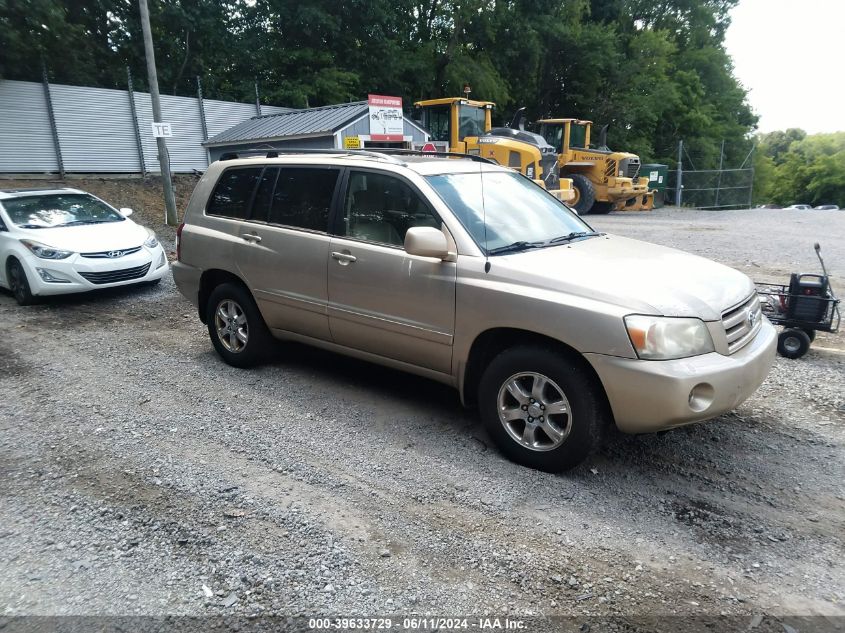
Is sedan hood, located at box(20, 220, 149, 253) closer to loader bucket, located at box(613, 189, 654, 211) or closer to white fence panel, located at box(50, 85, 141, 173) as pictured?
white fence panel, located at box(50, 85, 141, 173)

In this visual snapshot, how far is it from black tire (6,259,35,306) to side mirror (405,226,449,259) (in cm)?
672

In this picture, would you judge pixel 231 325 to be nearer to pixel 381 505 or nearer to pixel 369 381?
pixel 369 381

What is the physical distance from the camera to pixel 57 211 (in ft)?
29.5

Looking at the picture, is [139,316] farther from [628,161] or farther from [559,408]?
[628,161]

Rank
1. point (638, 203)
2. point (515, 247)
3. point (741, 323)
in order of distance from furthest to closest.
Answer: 1. point (638, 203)
2. point (515, 247)
3. point (741, 323)

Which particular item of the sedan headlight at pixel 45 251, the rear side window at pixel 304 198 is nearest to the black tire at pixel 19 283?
the sedan headlight at pixel 45 251

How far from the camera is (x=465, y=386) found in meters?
4.06

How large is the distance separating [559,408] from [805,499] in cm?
149

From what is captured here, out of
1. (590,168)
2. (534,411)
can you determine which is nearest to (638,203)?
(590,168)

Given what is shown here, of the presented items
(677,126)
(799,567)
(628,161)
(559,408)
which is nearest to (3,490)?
(559,408)

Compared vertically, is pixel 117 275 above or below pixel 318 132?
below

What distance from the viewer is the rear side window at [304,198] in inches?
189

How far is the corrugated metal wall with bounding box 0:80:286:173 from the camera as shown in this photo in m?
16.3

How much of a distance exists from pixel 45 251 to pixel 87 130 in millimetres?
11524
